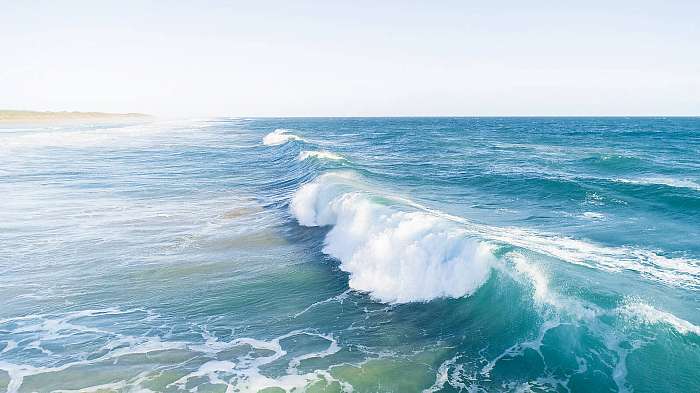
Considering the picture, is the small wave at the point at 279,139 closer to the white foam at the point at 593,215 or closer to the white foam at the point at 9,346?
the white foam at the point at 593,215

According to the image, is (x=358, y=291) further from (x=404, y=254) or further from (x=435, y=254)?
(x=435, y=254)

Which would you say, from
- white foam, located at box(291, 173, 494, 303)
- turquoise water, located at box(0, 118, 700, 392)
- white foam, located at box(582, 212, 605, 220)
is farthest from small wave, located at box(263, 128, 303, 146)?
white foam, located at box(582, 212, 605, 220)

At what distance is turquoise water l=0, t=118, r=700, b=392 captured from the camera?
9367 mm

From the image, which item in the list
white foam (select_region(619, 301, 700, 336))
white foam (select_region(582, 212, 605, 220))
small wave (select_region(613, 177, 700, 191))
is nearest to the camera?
white foam (select_region(619, 301, 700, 336))

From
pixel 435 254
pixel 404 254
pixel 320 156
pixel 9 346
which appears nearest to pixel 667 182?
pixel 435 254

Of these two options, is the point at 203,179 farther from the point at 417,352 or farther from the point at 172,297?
the point at 417,352

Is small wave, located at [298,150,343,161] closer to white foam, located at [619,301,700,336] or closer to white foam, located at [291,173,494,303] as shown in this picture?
white foam, located at [291,173,494,303]

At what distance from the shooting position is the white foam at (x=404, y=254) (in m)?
13.2

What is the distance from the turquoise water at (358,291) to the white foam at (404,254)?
0.22 ft

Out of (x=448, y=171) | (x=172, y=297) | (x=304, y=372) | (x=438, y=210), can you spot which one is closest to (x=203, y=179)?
(x=448, y=171)

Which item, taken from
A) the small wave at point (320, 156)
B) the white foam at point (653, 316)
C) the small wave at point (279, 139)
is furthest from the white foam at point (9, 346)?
the small wave at point (279, 139)

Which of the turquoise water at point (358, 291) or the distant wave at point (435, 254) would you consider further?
the distant wave at point (435, 254)

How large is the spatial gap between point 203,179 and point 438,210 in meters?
19.5

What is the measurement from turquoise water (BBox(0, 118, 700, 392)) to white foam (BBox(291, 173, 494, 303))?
0.07 meters
